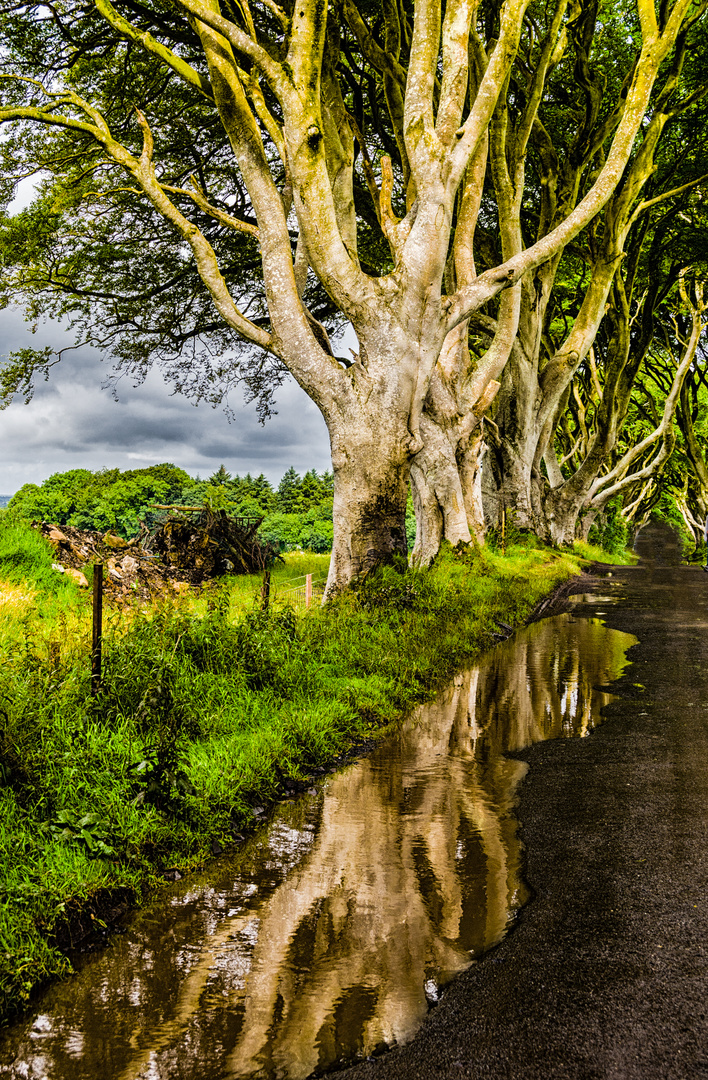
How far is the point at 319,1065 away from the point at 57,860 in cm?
161

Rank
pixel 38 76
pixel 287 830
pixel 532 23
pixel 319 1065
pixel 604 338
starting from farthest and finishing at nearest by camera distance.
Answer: pixel 604 338 < pixel 532 23 < pixel 38 76 < pixel 287 830 < pixel 319 1065

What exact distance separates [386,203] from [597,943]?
10.5 meters

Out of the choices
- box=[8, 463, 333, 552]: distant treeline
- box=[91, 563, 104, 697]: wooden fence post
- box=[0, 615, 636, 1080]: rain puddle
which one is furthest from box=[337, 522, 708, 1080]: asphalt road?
box=[8, 463, 333, 552]: distant treeline

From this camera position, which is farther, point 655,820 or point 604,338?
point 604,338

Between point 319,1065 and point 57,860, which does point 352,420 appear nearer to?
point 57,860

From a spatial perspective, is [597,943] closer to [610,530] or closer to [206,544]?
[206,544]

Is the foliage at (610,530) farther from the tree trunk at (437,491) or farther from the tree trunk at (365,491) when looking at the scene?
the tree trunk at (365,491)

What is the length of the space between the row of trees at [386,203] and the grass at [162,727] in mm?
2797

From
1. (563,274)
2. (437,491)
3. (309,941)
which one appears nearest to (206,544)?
(437,491)

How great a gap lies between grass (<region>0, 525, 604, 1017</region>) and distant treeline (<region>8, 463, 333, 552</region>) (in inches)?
442

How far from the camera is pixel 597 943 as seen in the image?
3.01 meters

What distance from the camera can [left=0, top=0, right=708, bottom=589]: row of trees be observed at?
9.46m

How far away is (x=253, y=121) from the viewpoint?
9562 millimetres

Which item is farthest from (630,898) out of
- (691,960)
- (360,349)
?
(360,349)
